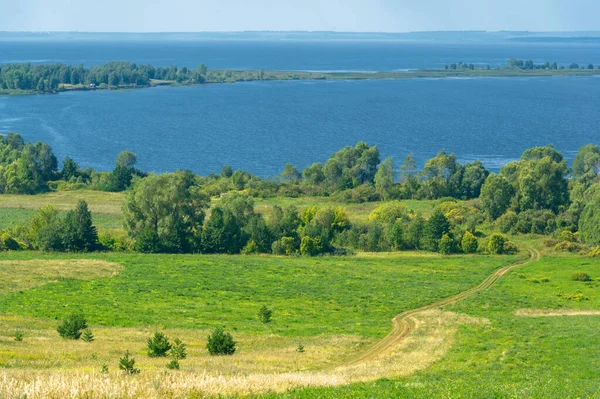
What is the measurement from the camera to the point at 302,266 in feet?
201

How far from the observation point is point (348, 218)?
80.8 m

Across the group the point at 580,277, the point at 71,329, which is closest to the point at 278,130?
the point at 580,277

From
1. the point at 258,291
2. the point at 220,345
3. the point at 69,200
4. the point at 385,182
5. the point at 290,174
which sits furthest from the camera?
the point at 290,174

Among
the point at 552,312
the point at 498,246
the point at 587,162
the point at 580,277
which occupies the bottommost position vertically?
the point at 498,246

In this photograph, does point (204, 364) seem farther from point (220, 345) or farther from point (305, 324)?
point (305, 324)

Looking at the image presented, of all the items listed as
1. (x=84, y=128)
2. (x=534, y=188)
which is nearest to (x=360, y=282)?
(x=534, y=188)

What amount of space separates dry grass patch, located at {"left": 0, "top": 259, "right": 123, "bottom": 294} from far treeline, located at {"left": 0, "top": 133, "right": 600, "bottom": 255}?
833 cm

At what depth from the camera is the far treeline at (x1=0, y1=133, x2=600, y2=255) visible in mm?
68625

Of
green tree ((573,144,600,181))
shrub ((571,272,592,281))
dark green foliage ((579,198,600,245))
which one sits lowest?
shrub ((571,272,592,281))

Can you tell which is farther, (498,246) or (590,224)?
A: (590,224)

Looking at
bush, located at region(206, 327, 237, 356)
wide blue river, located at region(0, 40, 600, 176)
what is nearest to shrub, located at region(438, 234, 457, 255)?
bush, located at region(206, 327, 237, 356)

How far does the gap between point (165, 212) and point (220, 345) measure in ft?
128

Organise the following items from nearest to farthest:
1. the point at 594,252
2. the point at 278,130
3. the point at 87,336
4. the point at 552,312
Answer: the point at 87,336
the point at 552,312
the point at 594,252
the point at 278,130

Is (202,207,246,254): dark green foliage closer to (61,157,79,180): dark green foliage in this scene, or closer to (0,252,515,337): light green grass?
(0,252,515,337): light green grass
